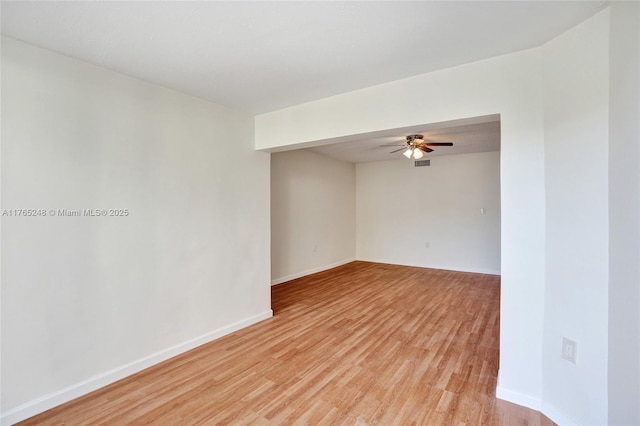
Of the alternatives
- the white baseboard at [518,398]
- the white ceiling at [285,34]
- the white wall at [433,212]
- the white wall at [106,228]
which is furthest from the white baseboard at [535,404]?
the white wall at [433,212]

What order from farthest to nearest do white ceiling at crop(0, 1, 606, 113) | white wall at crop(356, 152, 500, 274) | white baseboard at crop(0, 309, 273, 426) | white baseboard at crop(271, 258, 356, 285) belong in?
white wall at crop(356, 152, 500, 274), white baseboard at crop(271, 258, 356, 285), white baseboard at crop(0, 309, 273, 426), white ceiling at crop(0, 1, 606, 113)

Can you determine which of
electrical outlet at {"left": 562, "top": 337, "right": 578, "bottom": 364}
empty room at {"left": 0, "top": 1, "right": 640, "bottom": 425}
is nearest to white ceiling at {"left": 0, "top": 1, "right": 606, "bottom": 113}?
empty room at {"left": 0, "top": 1, "right": 640, "bottom": 425}

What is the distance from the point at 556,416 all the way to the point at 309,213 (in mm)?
4686

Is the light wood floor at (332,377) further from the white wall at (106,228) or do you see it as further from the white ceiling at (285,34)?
the white ceiling at (285,34)

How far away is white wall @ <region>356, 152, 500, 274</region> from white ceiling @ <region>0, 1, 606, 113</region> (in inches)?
175

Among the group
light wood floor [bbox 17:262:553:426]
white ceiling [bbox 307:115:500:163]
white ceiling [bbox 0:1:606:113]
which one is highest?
white ceiling [bbox 307:115:500:163]

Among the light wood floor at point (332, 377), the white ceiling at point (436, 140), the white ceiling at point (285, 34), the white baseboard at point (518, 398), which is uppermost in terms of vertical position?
the white ceiling at point (436, 140)

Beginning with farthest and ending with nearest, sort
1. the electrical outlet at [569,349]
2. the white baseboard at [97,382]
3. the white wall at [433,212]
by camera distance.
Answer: the white wall at [433,212] → the white baseboard at [97,382] → the electrical outlet at [569,349]

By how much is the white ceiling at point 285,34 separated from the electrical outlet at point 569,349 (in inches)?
74.2

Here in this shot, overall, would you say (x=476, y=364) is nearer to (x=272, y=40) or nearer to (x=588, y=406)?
(x=588, y=406)

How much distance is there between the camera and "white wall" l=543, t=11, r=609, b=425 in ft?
5.19

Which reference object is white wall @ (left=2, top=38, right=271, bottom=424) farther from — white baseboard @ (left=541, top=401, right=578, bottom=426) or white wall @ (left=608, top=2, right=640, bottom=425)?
white wall @ (left=608, top=2, right=640, bottom=425)

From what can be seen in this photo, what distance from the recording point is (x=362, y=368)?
2.46 meters

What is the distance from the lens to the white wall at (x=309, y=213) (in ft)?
17.3
